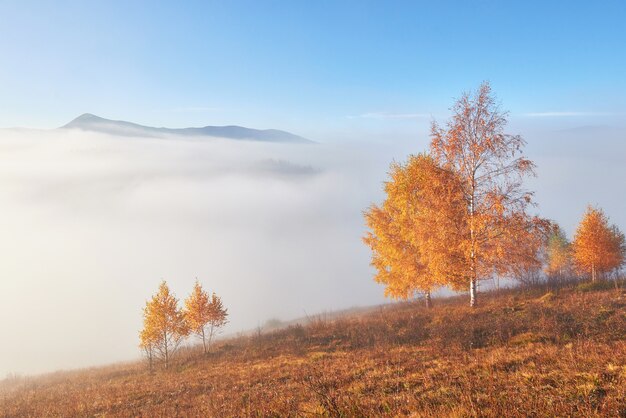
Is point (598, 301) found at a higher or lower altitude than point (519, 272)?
lower

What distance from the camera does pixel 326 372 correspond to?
11.7 meters

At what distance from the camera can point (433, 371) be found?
9.25 m

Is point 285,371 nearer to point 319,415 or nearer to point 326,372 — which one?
point 326,372

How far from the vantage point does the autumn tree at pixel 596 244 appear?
32.7m

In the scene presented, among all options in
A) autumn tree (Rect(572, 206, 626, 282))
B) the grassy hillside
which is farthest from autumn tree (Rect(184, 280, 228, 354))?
autumn tree (Rect(572, 206, 626, 282))

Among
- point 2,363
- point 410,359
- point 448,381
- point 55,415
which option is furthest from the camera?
point 2,363

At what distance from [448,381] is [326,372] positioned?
16.1ft

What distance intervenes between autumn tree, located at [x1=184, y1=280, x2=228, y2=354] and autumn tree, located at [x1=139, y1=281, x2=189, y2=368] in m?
1.38

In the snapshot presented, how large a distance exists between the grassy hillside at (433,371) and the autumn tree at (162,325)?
7465mm

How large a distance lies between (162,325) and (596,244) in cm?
3915

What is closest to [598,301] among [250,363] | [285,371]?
[285,371]

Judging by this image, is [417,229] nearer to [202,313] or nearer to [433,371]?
[433,371]

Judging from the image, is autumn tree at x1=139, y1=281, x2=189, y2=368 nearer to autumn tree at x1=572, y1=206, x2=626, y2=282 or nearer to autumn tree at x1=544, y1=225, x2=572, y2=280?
autumn tree at x1=572, y1=206, x2=626, y2=282

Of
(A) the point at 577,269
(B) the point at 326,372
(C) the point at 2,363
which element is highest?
(B) the point at 326,372
